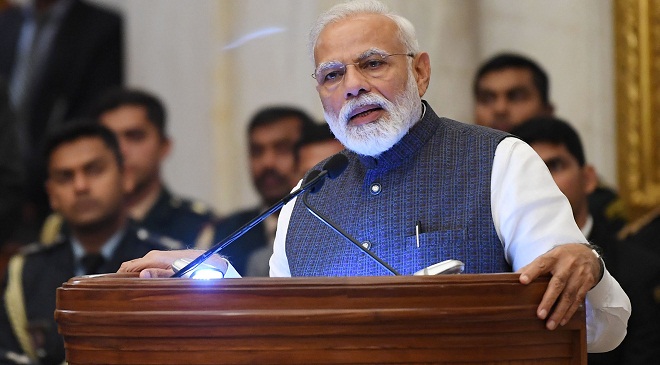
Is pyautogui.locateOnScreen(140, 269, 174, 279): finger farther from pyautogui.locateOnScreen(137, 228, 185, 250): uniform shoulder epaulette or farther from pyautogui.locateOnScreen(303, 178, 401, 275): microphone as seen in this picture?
pyautogui.locateOnScreen(137, 228, 185, 250): uniform shoulder epaulette

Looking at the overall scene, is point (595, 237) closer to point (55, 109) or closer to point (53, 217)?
point (53, 217)

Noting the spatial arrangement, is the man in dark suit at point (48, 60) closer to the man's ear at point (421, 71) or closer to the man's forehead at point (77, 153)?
the man's forehead at point (77, 153)

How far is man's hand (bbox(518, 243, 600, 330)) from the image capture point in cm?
231

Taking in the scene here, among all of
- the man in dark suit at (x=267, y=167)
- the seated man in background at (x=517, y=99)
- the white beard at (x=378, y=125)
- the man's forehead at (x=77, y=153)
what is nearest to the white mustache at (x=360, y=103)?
the white beard at (x=378, y=125)

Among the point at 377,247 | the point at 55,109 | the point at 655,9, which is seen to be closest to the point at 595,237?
the point at 655,9

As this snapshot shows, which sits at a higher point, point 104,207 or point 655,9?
point 655,9

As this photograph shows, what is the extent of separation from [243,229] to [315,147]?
8.79 feet

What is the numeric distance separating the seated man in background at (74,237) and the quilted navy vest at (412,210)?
222 cm

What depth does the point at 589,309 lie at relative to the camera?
269 cm

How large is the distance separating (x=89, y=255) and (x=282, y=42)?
1.72 m

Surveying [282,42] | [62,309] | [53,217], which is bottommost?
[53,217]

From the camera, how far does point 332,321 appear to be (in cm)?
227

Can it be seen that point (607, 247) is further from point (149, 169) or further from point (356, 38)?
point (149, 169)

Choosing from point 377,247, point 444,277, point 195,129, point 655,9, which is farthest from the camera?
point 195,129
